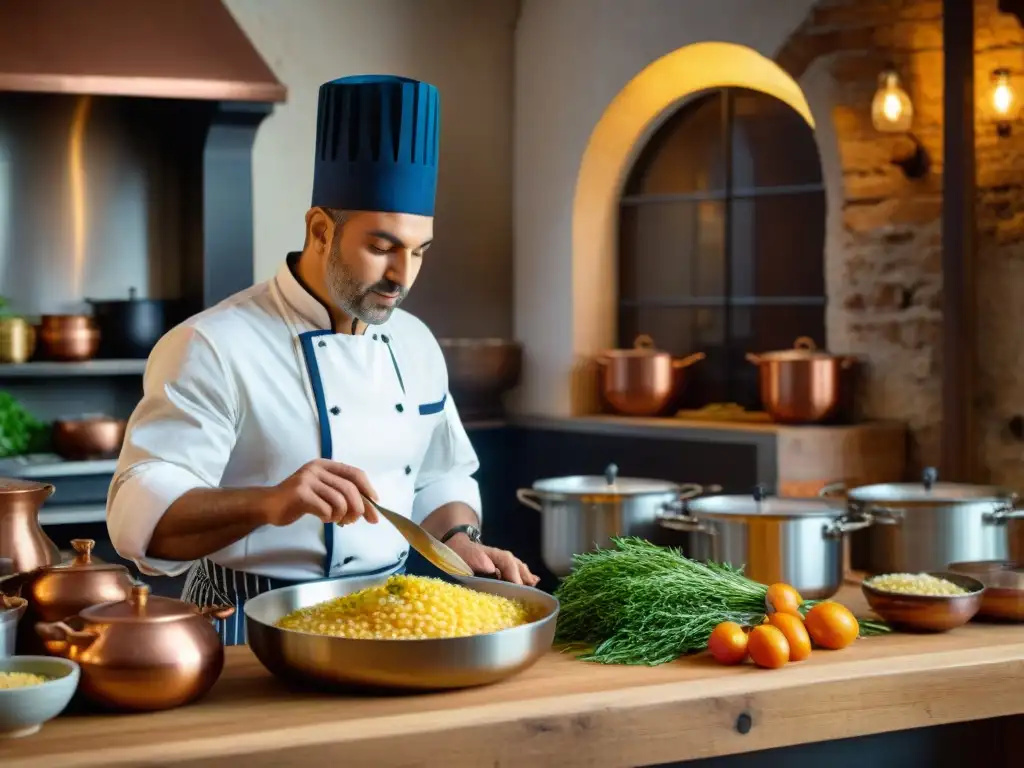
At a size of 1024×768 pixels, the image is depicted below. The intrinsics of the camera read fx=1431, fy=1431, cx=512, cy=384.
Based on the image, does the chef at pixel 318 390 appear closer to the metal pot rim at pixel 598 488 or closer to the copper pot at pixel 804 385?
the metal pot rim at pixel 598 488

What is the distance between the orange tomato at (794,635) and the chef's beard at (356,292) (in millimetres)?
834

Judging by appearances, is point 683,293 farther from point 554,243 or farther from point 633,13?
point 633,13

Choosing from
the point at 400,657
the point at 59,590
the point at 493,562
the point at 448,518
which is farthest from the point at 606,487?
the point at 59,590

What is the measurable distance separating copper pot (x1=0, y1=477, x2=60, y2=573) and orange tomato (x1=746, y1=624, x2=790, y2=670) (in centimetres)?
108

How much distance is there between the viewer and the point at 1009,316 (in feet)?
15.5

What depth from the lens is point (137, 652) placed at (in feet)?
6.12

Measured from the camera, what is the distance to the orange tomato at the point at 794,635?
7.44 feet

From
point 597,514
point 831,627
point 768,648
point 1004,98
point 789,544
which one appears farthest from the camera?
point 1004,98

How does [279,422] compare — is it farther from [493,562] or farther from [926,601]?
[926,601]

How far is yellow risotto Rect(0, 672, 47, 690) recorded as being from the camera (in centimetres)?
179

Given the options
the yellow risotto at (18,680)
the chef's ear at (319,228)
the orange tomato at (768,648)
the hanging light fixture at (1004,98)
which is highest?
the hanging light fixture at (1004,98)

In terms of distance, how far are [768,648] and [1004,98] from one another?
296cm

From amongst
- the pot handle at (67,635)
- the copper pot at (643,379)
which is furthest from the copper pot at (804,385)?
the pot handle at (67,635)

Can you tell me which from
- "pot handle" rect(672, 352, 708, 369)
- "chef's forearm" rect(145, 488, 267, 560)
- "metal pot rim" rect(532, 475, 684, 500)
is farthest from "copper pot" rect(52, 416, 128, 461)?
"chef's forearm" rect(145, 488, 267, 560)
